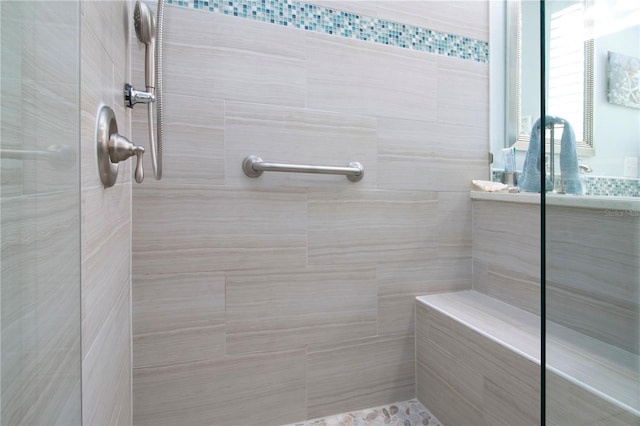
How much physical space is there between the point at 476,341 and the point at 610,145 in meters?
0.82

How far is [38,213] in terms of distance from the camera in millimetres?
267

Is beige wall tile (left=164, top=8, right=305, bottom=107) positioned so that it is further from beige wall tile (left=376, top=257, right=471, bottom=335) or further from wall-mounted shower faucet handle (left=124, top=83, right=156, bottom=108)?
beige wall tile (left=376, top=257, right=471, bottom=335)

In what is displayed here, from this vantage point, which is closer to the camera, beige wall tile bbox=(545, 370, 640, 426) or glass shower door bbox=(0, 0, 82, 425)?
glass shower door bbox=(0, 0, 82, 425)

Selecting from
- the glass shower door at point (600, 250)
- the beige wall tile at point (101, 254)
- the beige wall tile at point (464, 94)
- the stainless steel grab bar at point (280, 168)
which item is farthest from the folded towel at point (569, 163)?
the beige wall tile at point (464, 94)

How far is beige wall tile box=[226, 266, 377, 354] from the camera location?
4.05ft

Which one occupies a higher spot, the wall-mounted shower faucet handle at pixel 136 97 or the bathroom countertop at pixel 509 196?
the wall-mounted shower faucet handle at pixel 136 97

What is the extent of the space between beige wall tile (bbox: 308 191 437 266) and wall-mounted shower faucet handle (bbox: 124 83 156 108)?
0.60 metres

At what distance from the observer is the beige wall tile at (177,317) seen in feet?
3.73

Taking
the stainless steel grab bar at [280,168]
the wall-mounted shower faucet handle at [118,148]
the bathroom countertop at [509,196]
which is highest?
the stainless steel grab bar at [280,168]

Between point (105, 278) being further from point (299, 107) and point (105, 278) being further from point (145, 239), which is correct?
point (299, 107)

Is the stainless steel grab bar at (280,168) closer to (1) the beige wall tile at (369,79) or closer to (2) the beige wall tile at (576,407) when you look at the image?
(1) the beige wall tile at (369,79)

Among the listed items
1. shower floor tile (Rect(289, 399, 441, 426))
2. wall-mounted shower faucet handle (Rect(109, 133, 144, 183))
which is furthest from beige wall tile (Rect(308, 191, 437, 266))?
wall-mounted shower faucet handle (Rect(109, 133, 144, 183))

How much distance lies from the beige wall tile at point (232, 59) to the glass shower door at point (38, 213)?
33.1 inches

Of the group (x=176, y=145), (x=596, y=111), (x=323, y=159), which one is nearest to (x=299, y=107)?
(x=323, y=159)
